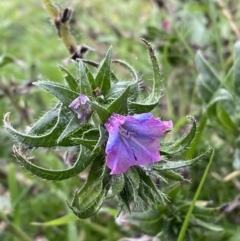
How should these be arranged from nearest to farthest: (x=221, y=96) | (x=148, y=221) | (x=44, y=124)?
(x=44, y=124) → (x=148, y=221) → (x=221, y=96)

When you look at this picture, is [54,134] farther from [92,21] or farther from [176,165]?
[92,21]

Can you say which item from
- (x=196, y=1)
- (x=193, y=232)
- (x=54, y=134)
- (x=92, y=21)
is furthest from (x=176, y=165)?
(x=92, y=21)

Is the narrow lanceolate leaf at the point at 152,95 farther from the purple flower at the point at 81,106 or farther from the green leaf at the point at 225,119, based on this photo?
the green leaf at the point at 225,119

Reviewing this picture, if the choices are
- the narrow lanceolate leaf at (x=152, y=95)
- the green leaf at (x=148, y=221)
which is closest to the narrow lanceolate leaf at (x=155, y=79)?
the narrow lanceolate leaf at (x=152, y=95)

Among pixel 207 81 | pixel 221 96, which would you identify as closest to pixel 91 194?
pixel 221 96

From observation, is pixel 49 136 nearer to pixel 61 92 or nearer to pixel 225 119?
pixel 61 92

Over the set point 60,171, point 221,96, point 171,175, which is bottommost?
point 221,96
